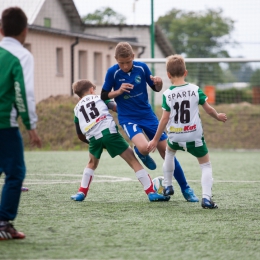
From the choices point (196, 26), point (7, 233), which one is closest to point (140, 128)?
point (7, 233)

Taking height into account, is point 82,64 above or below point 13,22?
below

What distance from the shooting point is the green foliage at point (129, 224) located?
14.8 ft

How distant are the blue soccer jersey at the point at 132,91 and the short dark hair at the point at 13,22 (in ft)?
8.10

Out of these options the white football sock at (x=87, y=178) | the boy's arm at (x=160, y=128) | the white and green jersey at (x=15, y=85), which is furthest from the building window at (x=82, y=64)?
the white and green jersey at (x=15, y=85)

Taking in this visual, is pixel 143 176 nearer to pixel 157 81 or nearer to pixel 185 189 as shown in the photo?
pixel 185 189

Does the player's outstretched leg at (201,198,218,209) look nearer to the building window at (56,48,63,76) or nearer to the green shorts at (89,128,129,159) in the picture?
the green shorts at (89,128,129,159)

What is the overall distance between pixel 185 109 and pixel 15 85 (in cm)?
231

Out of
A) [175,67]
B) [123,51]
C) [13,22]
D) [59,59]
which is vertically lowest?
[59,59]

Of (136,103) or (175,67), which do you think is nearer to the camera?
(175,67)

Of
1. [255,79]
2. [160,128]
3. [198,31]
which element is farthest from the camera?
[198,31]

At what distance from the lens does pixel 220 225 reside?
18.2 feet

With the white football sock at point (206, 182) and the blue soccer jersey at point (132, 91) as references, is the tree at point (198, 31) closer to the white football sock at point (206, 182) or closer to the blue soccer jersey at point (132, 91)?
the blue soccer jersey at point (132, 91)

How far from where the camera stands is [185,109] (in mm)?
6699

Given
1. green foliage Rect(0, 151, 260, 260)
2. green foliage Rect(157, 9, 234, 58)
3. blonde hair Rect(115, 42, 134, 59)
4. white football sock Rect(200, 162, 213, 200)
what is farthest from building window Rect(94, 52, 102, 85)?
green foliage Rect(157, 9, 234, 58)
